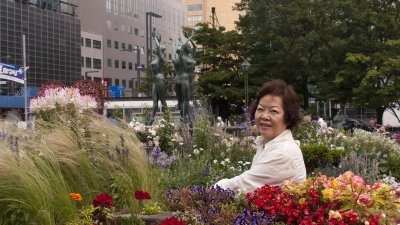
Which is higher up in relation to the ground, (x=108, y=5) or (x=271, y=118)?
(x=108, y=5)

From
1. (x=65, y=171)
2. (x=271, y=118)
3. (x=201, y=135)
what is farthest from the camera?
(x=201, y=135)

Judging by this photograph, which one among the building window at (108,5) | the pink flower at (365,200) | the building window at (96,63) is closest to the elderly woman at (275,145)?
the pink flower at (365,200)

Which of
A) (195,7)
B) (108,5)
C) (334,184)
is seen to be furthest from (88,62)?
(334,184)

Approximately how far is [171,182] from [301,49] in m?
29.3

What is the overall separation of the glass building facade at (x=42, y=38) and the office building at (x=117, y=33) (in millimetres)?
6436

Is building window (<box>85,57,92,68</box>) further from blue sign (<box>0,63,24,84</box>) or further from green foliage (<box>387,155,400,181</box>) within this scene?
green foliage (<box>387,155,400,181</box>)

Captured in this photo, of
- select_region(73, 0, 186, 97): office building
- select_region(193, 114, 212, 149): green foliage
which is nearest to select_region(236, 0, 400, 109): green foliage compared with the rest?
select_region(193, 114, 212, 149): green foliage

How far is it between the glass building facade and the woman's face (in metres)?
57.5

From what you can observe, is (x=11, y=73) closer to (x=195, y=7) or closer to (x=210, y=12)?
(x=210, y=12)

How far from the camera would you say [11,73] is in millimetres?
39906

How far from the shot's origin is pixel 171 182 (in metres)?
6.44

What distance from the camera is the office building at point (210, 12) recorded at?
11143cm

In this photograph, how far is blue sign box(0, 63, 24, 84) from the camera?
38.9 metres

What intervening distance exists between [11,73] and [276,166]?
1528 inches
